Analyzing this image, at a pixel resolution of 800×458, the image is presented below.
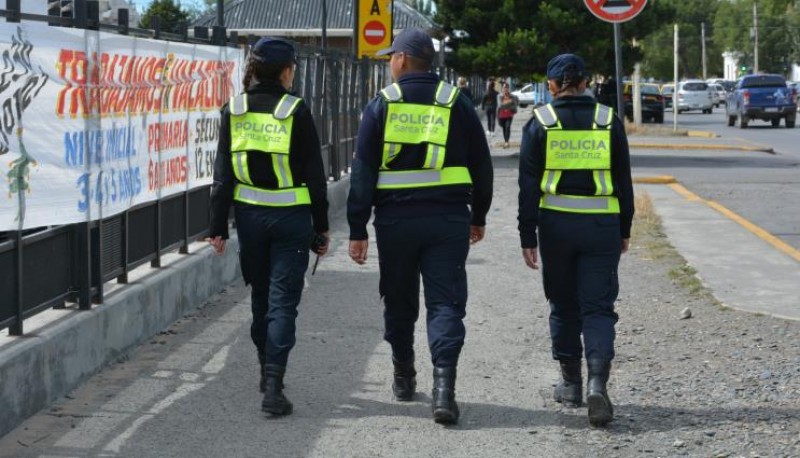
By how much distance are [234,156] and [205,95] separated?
385 centimetres

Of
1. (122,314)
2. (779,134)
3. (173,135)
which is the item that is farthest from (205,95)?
(779,134)

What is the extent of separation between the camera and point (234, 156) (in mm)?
7176

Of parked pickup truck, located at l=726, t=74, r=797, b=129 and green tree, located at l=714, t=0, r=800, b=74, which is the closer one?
parked pickup truck, located at l=726, t=74, r=797, b=129

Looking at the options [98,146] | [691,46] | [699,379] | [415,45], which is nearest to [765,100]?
[699,379]

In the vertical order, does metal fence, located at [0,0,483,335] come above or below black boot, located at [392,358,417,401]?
above

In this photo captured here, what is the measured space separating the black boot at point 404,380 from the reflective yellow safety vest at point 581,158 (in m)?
1.11

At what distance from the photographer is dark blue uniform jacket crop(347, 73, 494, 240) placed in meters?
6.95

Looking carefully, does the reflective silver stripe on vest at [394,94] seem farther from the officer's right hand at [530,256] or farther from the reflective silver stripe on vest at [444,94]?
the officer's right hand at [530,256]

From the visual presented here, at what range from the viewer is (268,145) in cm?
709

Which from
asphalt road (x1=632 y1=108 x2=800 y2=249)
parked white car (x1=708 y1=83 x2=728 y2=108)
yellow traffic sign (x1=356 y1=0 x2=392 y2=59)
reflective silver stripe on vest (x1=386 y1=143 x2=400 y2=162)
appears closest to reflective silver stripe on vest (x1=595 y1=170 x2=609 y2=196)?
reflective silver stripe on vest (x1=386 y1=143 x2=400 y2=162)

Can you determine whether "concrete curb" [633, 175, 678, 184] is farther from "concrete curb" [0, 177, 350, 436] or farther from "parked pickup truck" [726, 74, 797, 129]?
"parked pickup truck" [726, 74, 797, 129]

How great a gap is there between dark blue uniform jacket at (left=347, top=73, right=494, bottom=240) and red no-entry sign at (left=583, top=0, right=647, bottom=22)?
6.36 meters

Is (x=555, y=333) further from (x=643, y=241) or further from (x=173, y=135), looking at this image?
(x=643, y=241)

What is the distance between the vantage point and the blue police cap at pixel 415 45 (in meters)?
7.02
